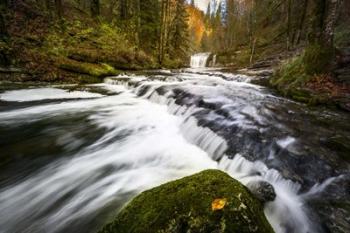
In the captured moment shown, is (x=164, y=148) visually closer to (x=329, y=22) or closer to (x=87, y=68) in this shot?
(x=329, y=22)

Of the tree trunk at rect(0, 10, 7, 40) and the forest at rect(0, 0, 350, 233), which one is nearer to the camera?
the forest at rect(0, 0, 350, 233)

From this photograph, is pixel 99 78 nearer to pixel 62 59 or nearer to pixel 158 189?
pixel 62 59

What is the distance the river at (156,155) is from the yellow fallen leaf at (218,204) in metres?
1.28

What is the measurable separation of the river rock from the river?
14 centimetres

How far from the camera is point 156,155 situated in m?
5.11

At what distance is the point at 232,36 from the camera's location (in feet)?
155

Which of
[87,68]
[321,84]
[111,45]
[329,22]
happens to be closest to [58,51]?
[87,68]

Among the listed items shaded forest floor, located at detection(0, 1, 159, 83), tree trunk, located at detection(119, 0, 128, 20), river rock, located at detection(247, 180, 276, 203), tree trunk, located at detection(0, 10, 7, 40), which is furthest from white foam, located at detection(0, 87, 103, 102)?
tree trunk, located at detection(119, 0, 128, 20)

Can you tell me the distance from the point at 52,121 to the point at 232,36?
151 ft

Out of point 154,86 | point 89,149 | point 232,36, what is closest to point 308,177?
point 89,149

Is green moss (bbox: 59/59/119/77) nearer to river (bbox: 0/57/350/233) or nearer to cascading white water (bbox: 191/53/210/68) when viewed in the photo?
river (bbox: 0/57/350/233)

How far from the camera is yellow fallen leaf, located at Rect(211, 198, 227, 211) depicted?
2.07m

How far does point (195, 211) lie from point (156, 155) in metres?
3.10

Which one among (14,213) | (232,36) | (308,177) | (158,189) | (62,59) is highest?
(232,36)
